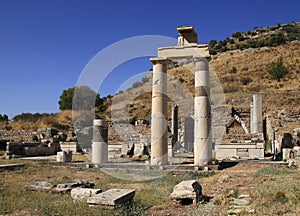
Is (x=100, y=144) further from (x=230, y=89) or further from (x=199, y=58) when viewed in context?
(x=230, y=89)

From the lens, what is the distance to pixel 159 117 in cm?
1673

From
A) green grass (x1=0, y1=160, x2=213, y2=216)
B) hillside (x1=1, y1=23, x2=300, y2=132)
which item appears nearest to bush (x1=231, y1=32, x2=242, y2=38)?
hillside (x1=1, y1=23, x2=300, y2=132)

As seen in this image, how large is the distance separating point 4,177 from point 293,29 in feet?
304

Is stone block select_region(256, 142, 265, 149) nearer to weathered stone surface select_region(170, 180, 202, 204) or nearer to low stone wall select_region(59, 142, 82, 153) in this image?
weathered stone surface select_region(170, 180, 202, 204)

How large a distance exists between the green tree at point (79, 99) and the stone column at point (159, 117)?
1477 inches

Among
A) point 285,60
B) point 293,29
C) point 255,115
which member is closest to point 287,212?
point 255,115

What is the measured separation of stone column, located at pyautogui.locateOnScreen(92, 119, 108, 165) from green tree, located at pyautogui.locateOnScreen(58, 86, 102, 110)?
1346 inches

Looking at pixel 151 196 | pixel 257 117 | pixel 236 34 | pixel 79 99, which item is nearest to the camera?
pixel 151 196

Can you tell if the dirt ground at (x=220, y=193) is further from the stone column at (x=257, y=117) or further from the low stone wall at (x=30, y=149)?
the low stone wall at (x=30, y=149)

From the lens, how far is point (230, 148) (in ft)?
75.0

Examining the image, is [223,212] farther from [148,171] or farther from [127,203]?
[148,171]

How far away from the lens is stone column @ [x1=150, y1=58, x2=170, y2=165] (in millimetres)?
16578

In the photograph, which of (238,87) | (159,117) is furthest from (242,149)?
(238,87)

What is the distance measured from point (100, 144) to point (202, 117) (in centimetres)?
654
